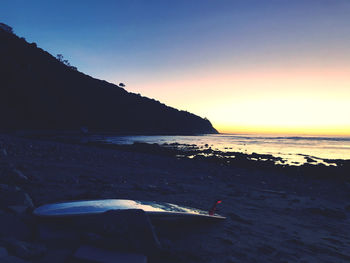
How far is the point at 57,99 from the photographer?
205ft

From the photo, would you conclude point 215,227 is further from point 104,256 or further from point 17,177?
point 17,177

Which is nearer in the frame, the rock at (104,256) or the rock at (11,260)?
the rock at (11,260)

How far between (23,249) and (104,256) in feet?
2.49

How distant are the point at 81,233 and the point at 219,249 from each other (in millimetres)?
1756

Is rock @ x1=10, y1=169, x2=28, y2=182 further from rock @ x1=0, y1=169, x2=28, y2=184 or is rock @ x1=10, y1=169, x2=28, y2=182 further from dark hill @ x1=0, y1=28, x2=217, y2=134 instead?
A: dark hill @ x1=0, y1=28, x2=217, y2=134

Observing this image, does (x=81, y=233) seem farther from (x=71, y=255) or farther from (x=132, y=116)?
(x=132, y=116)

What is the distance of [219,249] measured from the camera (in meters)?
3.07

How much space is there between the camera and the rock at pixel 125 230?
2541mm

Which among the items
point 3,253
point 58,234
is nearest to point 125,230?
point 58,234

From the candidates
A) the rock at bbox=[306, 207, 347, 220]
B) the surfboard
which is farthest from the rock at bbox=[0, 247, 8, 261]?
the rock at bbox=[306, 207, 347, 220]

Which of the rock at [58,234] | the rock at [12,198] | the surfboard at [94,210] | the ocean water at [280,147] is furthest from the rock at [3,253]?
the ocean water at [280,147]

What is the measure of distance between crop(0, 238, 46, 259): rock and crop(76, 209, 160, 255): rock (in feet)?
1.70

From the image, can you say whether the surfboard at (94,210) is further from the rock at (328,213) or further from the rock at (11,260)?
the rock at (328,213)

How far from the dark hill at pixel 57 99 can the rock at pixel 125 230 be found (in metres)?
47.1
